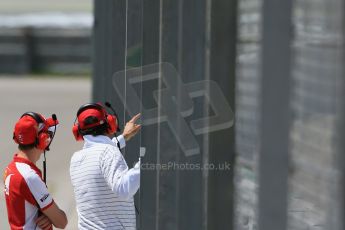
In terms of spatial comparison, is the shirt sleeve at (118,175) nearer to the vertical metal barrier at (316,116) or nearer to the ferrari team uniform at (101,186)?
the ferrari team uniform at (101,186)

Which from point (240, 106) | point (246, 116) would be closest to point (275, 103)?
point (246, 116)

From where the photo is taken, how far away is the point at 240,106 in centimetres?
358

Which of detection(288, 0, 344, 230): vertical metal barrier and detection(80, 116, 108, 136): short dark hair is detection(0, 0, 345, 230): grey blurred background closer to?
detection(288, 0, 344, 230): vertical metal barrier

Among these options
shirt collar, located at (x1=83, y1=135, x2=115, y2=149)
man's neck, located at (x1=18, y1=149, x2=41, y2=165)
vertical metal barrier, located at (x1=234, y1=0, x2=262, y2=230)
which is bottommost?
man's neck, located at (x1=18, y1=149, x2=41, y2=165)

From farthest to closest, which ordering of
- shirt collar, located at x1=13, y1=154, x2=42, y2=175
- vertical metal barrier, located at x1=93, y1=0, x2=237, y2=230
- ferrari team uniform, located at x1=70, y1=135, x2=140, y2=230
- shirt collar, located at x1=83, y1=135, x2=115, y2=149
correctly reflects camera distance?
shirt collar, located at x1=13, y1=154, x2=42, y2=175
shirt collar, located at x1=83, y1=135, x2=115, y2=149
ferrari team uniform, located at x1=70, y1=135, x2=140, y2=230
vertical metal barrier, located at x1=93, y1=0, x2=237, y2=230

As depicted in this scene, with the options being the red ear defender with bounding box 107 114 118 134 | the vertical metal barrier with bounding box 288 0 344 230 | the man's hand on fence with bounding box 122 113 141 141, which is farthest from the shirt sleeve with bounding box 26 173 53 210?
the vertical metal barrier with bounding box 288 0 344 230

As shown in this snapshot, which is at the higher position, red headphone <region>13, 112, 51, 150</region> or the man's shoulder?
red headphone <region>13, 112, 51, 150</region>

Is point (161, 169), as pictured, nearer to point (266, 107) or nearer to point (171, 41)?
point (171, 41)

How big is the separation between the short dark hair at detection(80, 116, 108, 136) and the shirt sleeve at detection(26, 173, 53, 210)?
1.18 ft

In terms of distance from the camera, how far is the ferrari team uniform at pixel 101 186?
4949mm

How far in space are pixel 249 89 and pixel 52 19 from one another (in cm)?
4119

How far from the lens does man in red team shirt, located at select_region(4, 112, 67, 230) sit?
16.9 ft

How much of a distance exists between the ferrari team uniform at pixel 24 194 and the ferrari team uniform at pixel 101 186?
0.20m

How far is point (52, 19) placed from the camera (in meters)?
43.9
